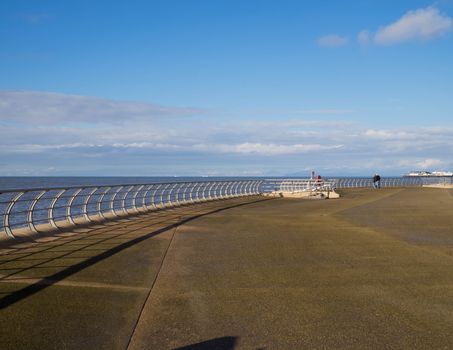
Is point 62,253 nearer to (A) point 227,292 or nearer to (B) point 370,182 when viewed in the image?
(A) point 227,292

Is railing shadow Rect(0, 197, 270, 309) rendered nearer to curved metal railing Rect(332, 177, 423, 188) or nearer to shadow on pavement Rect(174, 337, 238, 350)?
shadow on pavement Rect(174, 337, 238, 350)

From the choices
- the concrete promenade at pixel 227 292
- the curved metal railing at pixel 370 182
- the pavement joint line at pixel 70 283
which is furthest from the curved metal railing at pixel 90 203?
the curved metal railing at pixel 370 182

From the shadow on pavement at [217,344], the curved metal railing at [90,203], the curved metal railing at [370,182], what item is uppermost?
the curved metal railing at [370,182]

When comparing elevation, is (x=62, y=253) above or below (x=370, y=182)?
below

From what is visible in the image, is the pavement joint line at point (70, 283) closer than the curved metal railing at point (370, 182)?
Yes

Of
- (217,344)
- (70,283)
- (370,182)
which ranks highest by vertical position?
(370,182)

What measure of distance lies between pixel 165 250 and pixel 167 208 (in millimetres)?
15161

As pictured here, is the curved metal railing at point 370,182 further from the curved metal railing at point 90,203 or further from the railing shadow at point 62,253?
the railing shadow at point 62,253

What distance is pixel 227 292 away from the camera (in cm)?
801

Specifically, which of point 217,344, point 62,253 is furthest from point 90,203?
point 217,344

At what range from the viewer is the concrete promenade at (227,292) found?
5.84 metres

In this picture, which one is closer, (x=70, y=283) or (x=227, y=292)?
(x=227, y=292)

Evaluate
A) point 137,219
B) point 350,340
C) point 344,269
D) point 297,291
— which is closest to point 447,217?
point 137,219

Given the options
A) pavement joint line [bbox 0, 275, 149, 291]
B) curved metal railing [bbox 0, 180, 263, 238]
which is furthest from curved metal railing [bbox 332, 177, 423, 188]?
pavement joint line [bbox 0, 275, 149, 291]
